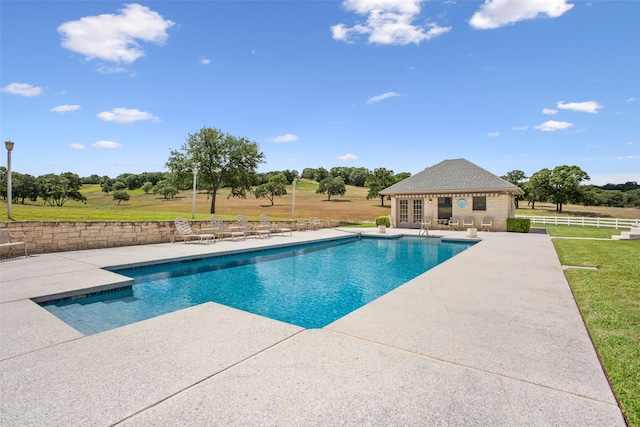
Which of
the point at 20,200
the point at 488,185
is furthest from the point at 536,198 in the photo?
the point at 20,200

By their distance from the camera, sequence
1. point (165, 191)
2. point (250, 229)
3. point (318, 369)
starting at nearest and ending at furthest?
point (318, 369) → point (250, 229) → point (165, 191)

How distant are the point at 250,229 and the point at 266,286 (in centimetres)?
855

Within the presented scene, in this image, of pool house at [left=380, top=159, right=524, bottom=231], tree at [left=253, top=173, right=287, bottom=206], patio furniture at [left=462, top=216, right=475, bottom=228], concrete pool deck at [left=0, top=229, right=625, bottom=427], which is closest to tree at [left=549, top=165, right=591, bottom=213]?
pool house at [left=380, top=159, right=524, bottom=231]

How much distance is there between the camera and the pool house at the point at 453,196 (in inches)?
747

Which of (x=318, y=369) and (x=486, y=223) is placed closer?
(x=318, y=369)

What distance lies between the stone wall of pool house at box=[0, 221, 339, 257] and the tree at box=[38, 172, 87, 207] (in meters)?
55.2

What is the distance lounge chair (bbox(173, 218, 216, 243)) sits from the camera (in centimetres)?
1214

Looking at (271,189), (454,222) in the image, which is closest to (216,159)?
→ (454,222)

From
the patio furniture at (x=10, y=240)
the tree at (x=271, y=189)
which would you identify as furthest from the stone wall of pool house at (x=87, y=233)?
the tree at (x=271, y=189)

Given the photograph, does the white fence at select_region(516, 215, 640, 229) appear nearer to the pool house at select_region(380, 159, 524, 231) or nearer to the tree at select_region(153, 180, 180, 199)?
the pool house at select_region(380, 159, 524, 231)

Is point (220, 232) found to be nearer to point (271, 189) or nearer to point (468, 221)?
point (468, 221)

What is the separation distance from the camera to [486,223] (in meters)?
19.2

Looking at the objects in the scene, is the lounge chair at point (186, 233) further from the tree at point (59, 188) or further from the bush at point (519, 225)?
the tree at point (59, 188)

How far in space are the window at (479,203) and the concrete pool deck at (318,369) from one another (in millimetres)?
16003
